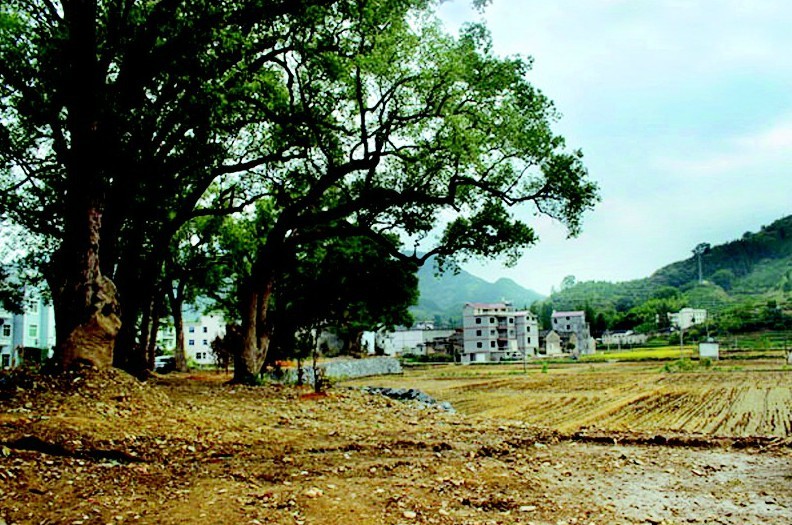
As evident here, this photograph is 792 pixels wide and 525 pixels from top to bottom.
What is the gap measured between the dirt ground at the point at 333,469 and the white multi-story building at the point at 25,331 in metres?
51.5

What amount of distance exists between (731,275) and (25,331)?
5870 inches

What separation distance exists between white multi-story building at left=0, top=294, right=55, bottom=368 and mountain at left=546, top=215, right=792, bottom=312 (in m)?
115

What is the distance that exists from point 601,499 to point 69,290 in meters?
9.49

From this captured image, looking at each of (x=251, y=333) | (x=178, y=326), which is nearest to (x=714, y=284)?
(x=178, y=326)

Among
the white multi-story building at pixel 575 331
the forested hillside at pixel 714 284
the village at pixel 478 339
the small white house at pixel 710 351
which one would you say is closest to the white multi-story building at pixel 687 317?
the village at pixel 478 339

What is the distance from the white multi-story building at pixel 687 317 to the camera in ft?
362

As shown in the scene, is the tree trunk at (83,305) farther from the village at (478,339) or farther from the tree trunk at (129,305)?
the village at (478,339)

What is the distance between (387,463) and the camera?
7676 mm

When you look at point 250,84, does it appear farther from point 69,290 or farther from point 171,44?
point 69,290

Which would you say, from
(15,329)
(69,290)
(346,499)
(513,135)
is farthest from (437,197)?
(15,329)

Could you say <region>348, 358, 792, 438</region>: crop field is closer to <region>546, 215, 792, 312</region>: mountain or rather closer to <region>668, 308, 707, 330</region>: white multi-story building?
<region>668, 308, 707, 330</region>: white multi-story building

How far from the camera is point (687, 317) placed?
11469 cm

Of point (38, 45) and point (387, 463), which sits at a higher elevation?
point (38, 45)

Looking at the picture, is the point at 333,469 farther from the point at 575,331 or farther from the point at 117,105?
the point at 575,331
